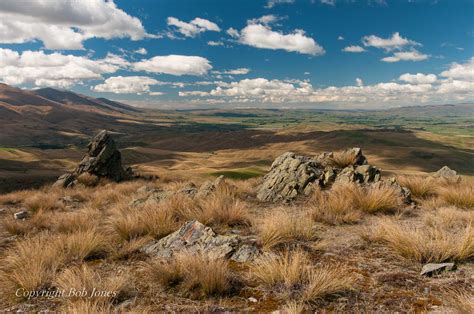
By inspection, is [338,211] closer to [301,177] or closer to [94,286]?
[301,177]

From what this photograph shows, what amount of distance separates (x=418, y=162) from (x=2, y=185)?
450ft

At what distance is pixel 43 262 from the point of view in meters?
5.57

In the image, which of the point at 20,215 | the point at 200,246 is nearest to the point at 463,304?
Result: the point at 200,246

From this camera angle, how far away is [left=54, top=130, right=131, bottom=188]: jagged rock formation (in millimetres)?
26656

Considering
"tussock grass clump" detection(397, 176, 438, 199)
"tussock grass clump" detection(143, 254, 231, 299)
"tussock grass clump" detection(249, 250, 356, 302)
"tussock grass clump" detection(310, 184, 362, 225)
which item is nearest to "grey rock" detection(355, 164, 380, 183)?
"tussock grass clump" detection(397, 176, 438, 199)

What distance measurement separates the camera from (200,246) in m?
6.32

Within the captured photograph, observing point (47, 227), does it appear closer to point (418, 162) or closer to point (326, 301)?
point (326, 301)

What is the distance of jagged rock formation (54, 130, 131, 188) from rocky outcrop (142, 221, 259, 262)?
20.9 metres

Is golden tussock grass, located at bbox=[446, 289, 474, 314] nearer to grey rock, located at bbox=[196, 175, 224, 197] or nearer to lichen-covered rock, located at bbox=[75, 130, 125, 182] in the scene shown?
grey rock, located at bbox=[196, 175, 224, 197]

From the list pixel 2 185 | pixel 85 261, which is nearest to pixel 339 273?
pixel 85 261

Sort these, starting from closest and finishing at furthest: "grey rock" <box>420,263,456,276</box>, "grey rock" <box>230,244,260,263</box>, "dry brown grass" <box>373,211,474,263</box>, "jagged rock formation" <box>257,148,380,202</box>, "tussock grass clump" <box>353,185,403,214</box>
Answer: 1. "grey rock" <box>420,263,456,276</box>
2. "dry brown grass" <box>373,211,474,263</box>
3. "grey rock" <box>230,244,260,263</box>
4. "tussock grass clump" <box>353,185,403,214</box>
5. "jagged rock formation" <box>257,148,380,202</box>

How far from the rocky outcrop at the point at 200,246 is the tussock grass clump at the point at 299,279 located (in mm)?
859

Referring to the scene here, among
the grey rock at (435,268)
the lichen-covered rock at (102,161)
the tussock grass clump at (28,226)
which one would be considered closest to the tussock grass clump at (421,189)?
the grey rock at (435,268)

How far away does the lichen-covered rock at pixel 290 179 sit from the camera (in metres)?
12.4
